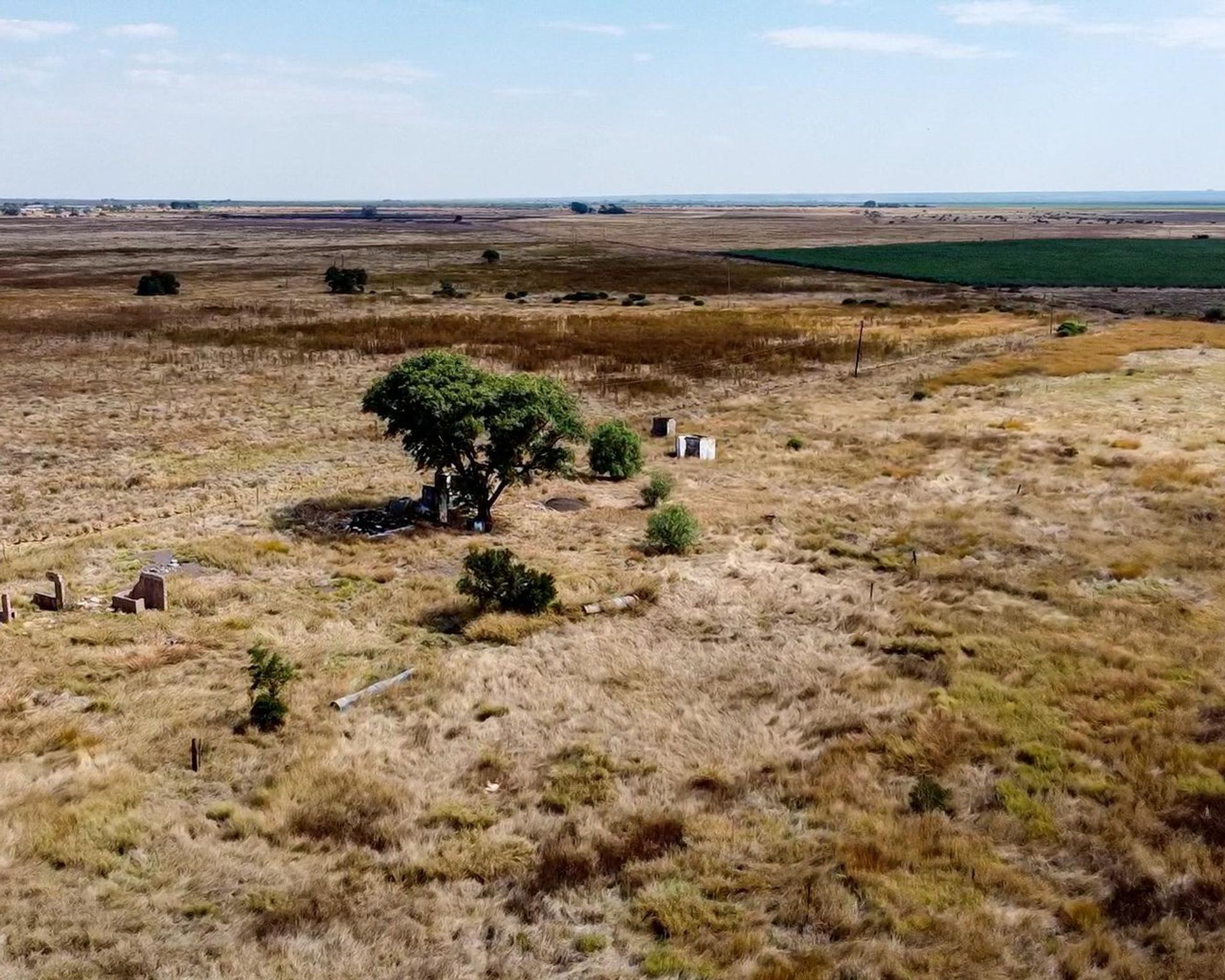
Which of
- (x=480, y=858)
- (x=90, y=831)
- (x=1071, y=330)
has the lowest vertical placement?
(x=480, y=858)

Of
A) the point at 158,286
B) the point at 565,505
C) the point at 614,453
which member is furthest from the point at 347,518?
the point at 158,286

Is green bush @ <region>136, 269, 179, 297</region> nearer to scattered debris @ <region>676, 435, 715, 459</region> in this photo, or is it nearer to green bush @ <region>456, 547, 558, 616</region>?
scattered debris @ <region>676, 435, 715, 459</region>

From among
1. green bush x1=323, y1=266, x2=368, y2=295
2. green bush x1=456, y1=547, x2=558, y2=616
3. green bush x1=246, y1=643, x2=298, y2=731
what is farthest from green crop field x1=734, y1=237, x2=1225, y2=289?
green bush x1=246, y1=643, x2=298, y2=731

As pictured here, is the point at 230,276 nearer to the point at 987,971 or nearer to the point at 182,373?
the point at 182,373

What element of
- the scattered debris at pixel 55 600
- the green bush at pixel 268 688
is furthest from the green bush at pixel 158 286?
the green bush at pixel 268 688

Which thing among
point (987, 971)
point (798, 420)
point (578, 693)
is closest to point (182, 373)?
point (798, 420)

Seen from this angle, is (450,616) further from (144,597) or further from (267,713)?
(144,597)

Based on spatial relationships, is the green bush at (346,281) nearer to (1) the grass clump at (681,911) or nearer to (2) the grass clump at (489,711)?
(2) the grass clump at (489,711)
